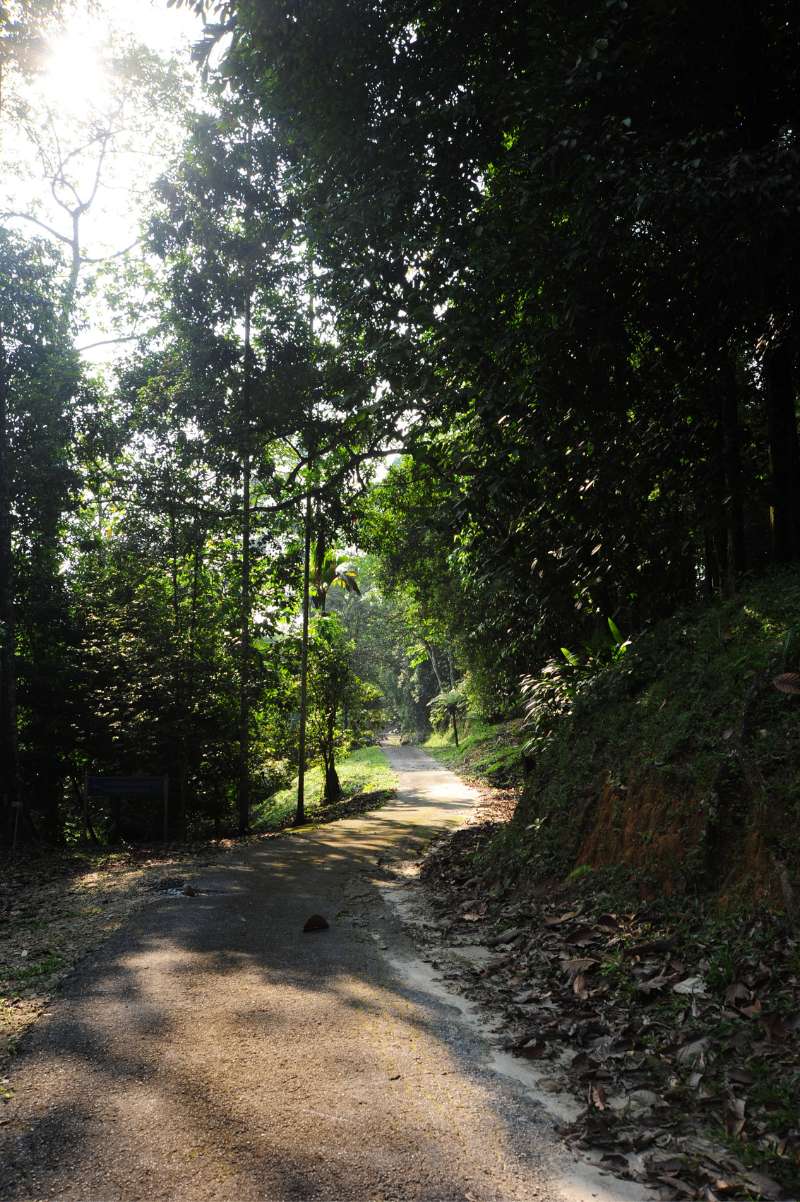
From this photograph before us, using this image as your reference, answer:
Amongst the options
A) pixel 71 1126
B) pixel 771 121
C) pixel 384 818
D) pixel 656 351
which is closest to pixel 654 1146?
pixel 71 1126

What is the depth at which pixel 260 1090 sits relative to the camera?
132 inches

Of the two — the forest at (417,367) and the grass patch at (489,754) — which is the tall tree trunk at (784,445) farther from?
the grass patch at (489,754)

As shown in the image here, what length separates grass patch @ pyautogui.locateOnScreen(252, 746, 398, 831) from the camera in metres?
19.3

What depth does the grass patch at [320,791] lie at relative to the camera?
63.3 feet

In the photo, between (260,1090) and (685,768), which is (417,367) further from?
(260,1090)

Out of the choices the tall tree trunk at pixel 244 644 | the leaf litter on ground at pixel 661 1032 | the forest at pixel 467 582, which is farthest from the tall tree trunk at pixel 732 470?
the tall tree trunk at pixel 244 644

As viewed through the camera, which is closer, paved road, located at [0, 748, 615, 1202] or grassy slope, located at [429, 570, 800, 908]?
paved road, located at [0, 748, 615, 1202]

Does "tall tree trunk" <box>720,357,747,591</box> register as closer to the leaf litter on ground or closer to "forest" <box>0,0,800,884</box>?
"forest" <box>0,0,800,884</box>

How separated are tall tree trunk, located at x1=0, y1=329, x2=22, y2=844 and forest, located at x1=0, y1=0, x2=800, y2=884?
0.07 metres

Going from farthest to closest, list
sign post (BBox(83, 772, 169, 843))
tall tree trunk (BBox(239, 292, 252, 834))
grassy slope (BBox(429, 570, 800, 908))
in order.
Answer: tall tree trunk (BBox(239, 292, 252, 834)) < sign post (BBox(83, 772, 169, 843)) < grassy slope (BBox(429, 570, 800, 908))

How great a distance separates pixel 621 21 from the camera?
18.7ft

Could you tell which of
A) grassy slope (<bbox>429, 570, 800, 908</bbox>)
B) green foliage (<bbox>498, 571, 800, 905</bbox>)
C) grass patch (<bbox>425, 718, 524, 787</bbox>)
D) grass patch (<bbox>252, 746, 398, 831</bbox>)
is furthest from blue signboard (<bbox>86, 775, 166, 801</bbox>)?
green foliage (<bbox>498, 571, 800, 905</bbox>)

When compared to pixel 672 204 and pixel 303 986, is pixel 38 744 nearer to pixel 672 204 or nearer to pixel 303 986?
pixel 303 986

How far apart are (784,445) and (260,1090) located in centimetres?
693
